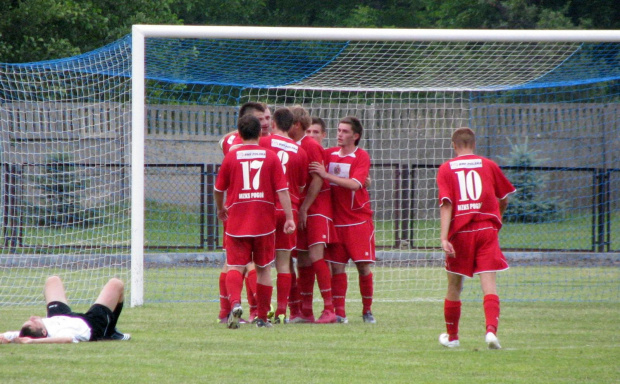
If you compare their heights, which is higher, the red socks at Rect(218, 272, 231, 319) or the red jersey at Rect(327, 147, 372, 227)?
the red jersey at Rect(327, 147, 372, 227)

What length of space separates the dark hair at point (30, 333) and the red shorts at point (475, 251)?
307 centimetres

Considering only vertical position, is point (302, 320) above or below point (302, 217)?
below

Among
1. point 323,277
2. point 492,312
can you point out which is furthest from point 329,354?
point 323,277

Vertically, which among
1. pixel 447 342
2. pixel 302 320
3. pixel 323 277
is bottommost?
pixel 302 320

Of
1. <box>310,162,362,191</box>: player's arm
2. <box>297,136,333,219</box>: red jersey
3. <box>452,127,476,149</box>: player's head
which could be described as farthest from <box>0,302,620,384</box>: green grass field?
<box>452,127,476,149</box>: player's head

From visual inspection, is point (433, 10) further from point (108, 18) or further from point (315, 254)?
point (315, 254)

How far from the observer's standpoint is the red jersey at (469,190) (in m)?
6.75

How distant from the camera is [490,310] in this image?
6.67m

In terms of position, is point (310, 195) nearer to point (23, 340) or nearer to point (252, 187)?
point (252, 187)

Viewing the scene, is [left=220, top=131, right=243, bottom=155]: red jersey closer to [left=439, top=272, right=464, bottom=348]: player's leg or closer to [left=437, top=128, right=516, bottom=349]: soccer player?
[left=437, top=128, right=516, bottom=349]: soccer player

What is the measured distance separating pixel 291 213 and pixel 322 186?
2.84ft

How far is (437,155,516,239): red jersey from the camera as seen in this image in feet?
22.2

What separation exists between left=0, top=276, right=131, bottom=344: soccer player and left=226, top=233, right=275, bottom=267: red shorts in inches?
46.0

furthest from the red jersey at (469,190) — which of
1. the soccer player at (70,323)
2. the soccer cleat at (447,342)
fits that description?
the soccer player at (70,323)
